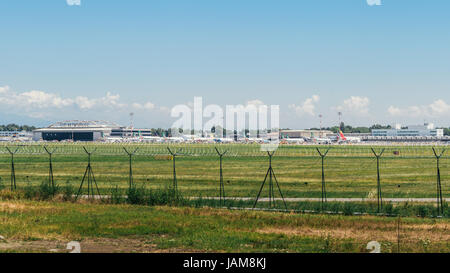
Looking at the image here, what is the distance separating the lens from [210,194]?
37.2 meters

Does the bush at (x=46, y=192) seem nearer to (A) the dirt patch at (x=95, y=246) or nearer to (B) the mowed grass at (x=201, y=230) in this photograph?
(B) the mowed grass at (x=201, y=230)

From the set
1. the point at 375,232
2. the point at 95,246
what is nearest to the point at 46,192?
the point at 95,246

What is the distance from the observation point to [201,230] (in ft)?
73.2

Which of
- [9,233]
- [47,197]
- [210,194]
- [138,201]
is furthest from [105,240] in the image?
[210,194]

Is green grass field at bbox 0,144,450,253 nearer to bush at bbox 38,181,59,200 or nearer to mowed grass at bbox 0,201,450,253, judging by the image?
mowed grass at bbox 0,201,450,253

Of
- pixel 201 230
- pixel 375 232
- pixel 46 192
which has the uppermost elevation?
pixel 46 192

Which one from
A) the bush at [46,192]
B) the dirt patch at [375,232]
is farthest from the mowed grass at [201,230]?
the bush at [46,192]

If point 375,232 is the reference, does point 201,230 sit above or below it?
above

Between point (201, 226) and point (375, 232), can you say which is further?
point (201, 226)

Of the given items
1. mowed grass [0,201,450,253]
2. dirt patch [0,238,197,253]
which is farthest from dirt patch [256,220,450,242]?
dirt patch [0,238,197,253]

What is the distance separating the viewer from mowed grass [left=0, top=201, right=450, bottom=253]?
19.0m

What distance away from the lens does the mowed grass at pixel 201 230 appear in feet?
62.4

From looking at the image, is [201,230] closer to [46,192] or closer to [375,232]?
[375,232]
